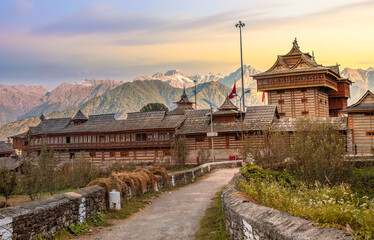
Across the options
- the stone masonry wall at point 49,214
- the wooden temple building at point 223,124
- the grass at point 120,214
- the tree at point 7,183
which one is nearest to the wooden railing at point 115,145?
the wooden temple building at point 223,124

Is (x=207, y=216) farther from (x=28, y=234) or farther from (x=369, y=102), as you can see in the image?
(x=369, y=102)

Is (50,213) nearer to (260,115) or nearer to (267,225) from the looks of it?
(267,225)

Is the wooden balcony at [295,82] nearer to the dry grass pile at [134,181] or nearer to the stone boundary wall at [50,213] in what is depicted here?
the dry grass pile at [134,181]

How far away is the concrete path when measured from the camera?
1164cm

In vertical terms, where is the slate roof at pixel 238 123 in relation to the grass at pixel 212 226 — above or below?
above

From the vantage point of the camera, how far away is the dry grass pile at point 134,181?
49.1ft

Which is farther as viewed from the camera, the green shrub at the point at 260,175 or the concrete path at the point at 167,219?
the green shrub at the point at 260,175

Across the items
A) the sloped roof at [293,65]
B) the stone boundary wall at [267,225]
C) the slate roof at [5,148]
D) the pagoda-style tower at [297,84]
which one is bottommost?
the stone boundary wall at [267,225]

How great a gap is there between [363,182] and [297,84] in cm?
2876

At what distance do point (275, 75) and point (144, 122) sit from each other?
1660cm

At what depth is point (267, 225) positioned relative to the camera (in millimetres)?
6824

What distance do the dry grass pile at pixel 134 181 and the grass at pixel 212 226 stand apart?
323cm

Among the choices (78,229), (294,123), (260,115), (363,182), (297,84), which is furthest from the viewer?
(297,84)

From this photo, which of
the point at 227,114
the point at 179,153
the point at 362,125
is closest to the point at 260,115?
the point at 227,114
